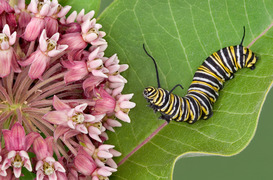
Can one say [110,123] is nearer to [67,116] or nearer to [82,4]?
[67,116]

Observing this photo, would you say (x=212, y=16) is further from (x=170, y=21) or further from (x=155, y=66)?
(x=155, y=66)

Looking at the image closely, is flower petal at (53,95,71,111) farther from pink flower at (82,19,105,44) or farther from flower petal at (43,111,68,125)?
pink flower at (82,19,105,44)

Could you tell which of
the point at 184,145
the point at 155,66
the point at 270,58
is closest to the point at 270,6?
the point at 270,58

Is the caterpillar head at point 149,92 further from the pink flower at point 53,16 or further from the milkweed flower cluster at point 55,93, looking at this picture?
the pink flower at point 53,16

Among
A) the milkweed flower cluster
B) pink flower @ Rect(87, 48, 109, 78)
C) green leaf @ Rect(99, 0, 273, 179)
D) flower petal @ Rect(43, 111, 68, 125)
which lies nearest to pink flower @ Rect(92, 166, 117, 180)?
the milkweed flower cluster

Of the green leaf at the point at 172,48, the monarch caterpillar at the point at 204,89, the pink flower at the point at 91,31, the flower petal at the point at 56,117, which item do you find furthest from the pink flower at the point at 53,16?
the monarch caterpillar at the point at 204,89

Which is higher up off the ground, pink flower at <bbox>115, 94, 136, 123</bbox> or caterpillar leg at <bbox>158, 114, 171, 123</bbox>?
pink flower at <bbox>115, 94, 136, 123</bbox>
